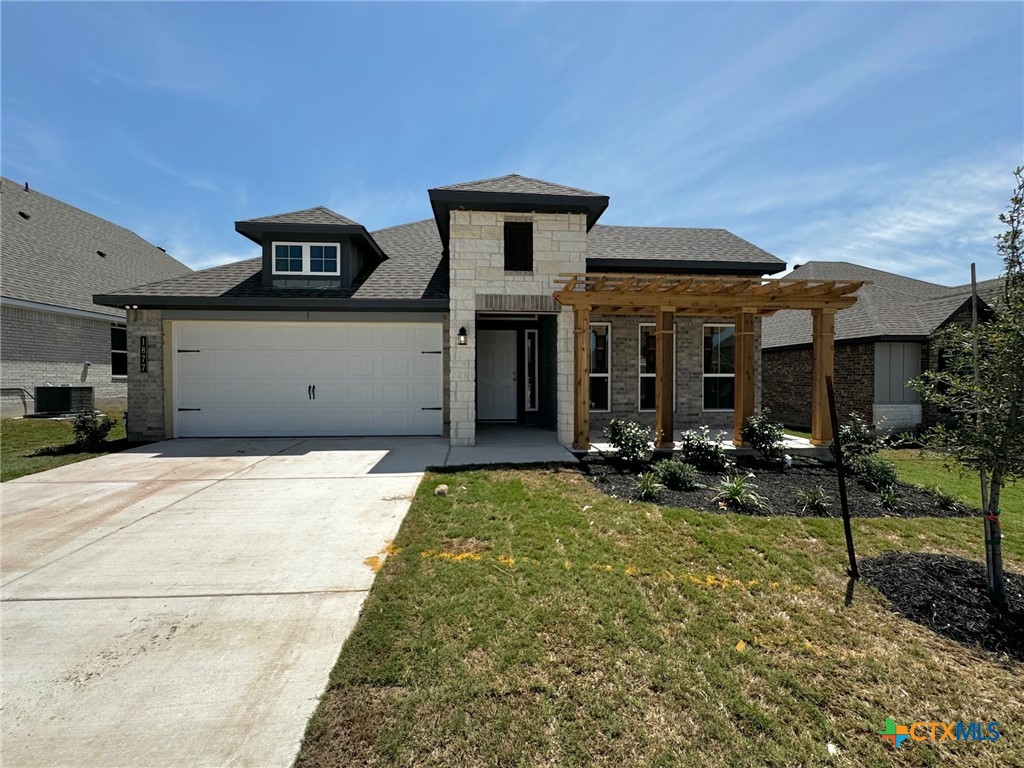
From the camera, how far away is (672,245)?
1124cm

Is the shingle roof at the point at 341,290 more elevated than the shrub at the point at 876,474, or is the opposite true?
the shingle roof at the point at 341,290

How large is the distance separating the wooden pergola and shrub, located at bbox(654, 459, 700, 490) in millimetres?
1619

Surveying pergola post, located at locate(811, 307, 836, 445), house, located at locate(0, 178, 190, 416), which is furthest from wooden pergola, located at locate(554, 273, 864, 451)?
house, located at locate(0, 178, 190, 416)

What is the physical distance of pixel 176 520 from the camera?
4707 millimetres

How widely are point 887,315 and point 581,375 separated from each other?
32.4ft

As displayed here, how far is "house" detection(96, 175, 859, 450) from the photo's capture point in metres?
7.94

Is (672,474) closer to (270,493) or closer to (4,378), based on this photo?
(270,493)

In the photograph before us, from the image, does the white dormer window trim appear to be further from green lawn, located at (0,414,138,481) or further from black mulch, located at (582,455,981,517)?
black mulch, located at (582,455,981,517)

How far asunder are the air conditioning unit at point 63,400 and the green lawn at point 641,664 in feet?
48.1

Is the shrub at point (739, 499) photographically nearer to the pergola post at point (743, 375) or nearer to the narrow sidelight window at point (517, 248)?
the pergola post at point (743, 375)

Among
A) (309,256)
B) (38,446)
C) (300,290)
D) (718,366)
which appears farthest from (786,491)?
(38,446)

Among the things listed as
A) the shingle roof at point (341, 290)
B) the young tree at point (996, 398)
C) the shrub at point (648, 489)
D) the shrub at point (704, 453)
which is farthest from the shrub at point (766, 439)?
the shingle roof at point (341, 290)

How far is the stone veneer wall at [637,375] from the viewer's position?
1035cm

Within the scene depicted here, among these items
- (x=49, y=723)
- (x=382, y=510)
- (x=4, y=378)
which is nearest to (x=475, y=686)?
(x=49, y=723)
